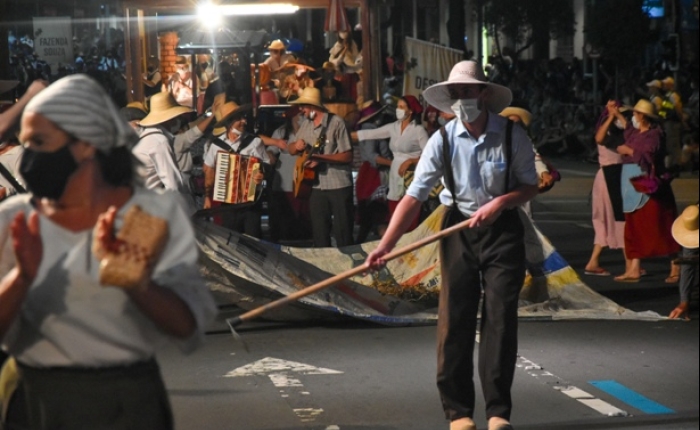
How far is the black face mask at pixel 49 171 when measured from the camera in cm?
331

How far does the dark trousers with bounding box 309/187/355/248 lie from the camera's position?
1332 cm

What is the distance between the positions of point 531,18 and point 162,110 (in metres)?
32.7

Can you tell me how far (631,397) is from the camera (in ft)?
26.3

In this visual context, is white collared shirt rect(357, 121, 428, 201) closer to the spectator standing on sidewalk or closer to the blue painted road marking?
the spectator standing on sidewalk

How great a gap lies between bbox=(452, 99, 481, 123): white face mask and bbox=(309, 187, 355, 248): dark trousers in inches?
252

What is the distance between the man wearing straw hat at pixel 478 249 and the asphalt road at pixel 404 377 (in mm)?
592

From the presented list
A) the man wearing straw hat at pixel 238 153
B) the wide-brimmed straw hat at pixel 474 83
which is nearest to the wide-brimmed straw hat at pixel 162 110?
the man wearing straw hat at pixel 238 153

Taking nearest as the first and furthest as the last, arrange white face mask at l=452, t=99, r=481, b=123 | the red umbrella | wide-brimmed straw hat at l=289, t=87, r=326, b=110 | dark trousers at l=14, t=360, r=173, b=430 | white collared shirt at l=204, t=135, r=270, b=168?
dark trousers at l=14, t=360, r=173, b=430 → white face mask at l=452, t=99, r=481, b=123 → white collared shirt at l=204, t=135, r=270, b=168 → wide-brimmed straw hat at l=289, t=87, r=326, b=110 → the red umbrella

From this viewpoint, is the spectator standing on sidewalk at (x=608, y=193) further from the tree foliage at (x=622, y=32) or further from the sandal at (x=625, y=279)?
the tree foliage at (x=622, y=32)

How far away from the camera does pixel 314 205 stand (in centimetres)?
1340

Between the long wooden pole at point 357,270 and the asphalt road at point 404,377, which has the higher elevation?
the long wooden pole at point 357,270

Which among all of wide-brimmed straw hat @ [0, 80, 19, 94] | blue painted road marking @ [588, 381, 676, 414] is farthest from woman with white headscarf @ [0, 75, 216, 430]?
wide-brimmed straw hat @ [0, 80, 19, 94]

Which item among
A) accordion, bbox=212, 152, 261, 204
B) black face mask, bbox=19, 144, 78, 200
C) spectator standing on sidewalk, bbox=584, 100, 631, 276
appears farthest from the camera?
spectator standing on sidewalk, bbox=584, 100, 631, 276

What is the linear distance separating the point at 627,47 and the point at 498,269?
2619 centimetres
